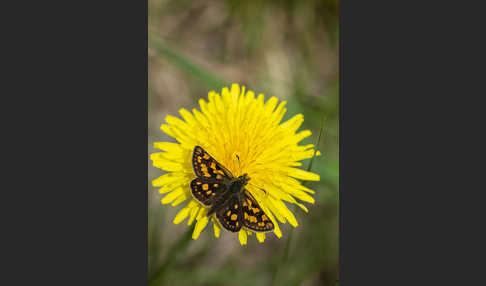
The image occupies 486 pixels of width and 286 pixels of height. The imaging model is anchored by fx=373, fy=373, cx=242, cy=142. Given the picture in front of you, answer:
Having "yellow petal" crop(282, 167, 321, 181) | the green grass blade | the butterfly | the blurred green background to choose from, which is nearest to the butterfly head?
the butterfly

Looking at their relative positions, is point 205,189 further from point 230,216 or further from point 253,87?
point 253,87

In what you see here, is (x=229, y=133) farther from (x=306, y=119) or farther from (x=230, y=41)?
(x=230, y=41)

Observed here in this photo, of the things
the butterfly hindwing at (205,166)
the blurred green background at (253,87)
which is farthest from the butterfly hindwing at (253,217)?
the blurred green background at (253,87)

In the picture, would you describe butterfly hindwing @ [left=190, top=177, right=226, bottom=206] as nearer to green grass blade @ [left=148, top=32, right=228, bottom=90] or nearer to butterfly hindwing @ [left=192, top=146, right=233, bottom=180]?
butterfly hindwing @ [left=192, top=146, right=233, bottom=180]

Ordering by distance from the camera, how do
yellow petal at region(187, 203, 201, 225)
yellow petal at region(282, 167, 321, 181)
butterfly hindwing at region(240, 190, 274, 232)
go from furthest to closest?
yellow petal at region(282, 167, 321, 181) < yellow petal at region(187, 203, 201, 225) < butterfly hindwing at region(240, 190, 274, 232)

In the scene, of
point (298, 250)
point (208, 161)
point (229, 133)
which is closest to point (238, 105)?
point (229, 133)

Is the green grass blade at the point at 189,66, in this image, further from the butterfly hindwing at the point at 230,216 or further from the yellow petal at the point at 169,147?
the butterfly hindwing at the point at 230,216
